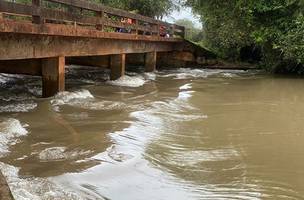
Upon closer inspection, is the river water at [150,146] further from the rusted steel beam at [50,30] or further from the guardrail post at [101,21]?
the guardrail post at [101,21]

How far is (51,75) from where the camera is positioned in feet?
38.1

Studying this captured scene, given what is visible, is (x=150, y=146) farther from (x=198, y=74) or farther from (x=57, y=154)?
(x=198, y=74)

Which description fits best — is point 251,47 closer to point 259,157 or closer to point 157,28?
point 157,28

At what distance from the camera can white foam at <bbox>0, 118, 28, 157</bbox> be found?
6.58 metres

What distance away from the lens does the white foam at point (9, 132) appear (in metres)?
6.58

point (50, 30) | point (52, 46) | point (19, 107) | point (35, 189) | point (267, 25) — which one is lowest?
point (35, 189)

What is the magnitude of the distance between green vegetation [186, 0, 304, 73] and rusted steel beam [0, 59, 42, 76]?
10.2 m

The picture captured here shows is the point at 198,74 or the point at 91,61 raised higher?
the point at 91,61

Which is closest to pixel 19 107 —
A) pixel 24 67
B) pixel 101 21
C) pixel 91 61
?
pixel 24 67

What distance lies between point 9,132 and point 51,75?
432cm

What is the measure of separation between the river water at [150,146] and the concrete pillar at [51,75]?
0.31 meters

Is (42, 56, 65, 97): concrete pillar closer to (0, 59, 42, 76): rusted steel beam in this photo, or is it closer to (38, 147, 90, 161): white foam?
(0, 59, 42, 76): rusted steel beam

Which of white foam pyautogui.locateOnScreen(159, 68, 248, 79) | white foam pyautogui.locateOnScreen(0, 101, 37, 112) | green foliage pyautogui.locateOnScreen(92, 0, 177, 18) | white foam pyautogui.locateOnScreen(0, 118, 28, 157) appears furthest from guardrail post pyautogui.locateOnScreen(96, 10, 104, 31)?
green foliage pyautogui.locateOnScreen(92, 0, 177, 18)

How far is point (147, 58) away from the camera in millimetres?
22188
